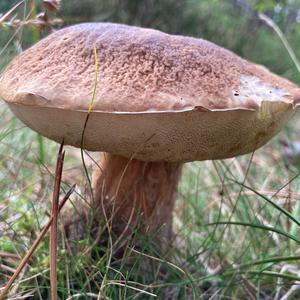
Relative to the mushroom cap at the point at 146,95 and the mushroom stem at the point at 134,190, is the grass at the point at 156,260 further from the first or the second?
the mushroom cap at the point at 146,95

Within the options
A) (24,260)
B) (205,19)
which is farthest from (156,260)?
(205,19)

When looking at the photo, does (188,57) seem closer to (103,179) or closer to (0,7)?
(103,179)

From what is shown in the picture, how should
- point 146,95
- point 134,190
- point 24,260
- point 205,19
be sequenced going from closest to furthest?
1. point 146,95
2. point 24,260
3. point 134,190
4. point 205,19

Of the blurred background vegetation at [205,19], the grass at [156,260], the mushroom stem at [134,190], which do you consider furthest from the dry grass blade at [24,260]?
the blurred background vegetation at [205,19]

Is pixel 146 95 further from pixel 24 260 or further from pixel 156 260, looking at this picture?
pixel 156 260

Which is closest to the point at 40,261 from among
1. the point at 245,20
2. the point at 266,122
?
the point at 266,122
